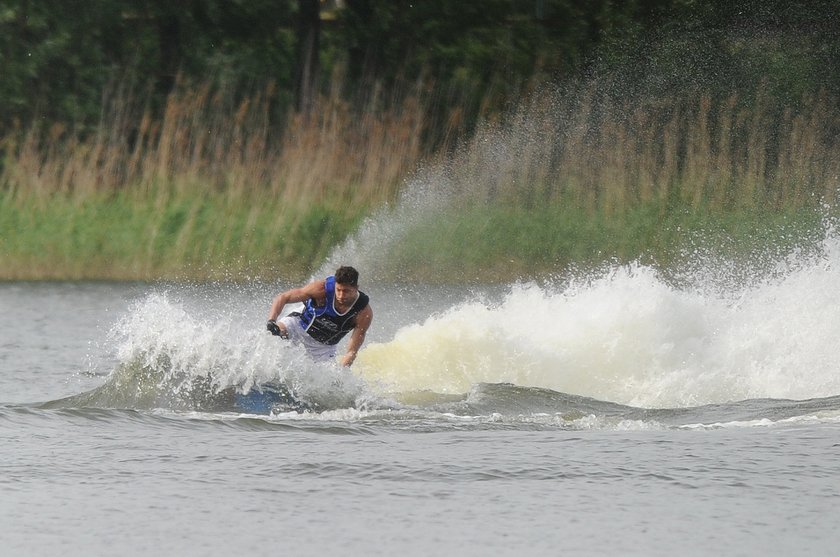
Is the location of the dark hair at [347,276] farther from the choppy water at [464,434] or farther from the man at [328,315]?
the choppy water at [464,434]

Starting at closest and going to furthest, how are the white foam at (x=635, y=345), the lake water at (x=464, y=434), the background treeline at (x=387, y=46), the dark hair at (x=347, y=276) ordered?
the lake water at (x=464, y=434) → the dark hair at (x=347, y=276) → the white foam at (x=635, y=345) → the background treeline at (x=387, y=46)

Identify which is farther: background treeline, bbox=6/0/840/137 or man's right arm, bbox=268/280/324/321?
background treeline, bbox=6/0/840/137

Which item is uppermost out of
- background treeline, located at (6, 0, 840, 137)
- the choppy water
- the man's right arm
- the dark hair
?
background treeline, located at (6, 0, 840, 137)

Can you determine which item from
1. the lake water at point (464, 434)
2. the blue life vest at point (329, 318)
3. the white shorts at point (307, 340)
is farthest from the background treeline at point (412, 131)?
the blue life vest at point (329, 318)

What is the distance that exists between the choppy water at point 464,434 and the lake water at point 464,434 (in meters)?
0.02

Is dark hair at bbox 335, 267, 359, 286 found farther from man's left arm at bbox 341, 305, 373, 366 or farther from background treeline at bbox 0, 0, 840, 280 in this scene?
background treeline at bbox 0, 0, 840, 280

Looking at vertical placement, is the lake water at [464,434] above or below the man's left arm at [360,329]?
below

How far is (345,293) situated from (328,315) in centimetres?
40

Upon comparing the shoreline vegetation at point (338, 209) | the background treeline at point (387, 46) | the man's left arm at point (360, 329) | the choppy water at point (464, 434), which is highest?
the background treeline at point (387, 46)

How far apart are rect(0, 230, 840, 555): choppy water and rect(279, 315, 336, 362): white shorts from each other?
0.59 metres

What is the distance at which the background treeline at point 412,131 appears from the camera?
2372 centimetres

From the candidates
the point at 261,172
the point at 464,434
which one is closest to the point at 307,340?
the point at 464,434

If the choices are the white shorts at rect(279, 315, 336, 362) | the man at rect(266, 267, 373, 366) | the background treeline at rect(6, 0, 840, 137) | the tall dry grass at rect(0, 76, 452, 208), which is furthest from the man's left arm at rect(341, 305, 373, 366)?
the background treeline at rect(6, 0, 840, 137)

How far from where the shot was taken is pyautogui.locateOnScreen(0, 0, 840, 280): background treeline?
77.8 ft
